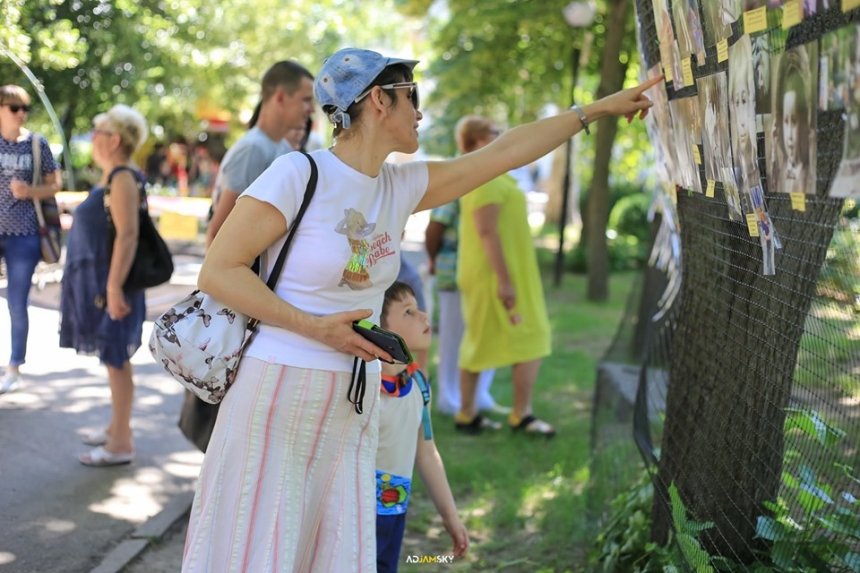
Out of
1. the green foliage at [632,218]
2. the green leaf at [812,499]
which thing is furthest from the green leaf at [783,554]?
the green foliage at [632,218]

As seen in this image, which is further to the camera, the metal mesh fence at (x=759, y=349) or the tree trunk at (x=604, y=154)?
the tree trunk at (x=604, y=154)

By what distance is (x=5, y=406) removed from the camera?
5.87 metres

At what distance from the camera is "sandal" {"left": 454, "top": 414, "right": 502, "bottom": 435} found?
7184mm

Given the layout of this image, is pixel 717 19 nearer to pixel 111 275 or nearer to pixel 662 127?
pixel 662 127

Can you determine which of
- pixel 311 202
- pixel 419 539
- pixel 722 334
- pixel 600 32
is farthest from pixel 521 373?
pixel 600 32

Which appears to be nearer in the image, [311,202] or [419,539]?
[311,202]

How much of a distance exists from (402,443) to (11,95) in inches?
115

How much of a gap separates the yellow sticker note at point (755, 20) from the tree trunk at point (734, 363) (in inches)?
15.2

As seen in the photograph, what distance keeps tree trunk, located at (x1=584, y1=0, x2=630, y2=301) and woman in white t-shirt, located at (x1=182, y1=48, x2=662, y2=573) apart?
10892mm

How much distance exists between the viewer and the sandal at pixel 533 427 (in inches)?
278

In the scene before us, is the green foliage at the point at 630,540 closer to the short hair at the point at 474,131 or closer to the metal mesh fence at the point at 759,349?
the metal mesh fence at the point at 759,349

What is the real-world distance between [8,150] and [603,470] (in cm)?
355

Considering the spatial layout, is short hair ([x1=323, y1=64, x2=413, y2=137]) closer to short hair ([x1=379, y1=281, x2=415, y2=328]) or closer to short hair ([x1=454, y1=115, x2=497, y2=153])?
short hair ([x1=379, y1=281, x2=415, y2=328])

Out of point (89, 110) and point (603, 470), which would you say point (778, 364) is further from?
point (89, 110)
